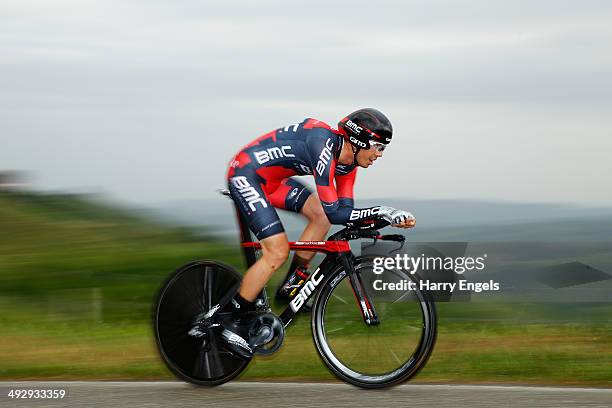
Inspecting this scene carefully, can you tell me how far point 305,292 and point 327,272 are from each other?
8.8 inches

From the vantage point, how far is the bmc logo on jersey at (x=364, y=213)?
687cm

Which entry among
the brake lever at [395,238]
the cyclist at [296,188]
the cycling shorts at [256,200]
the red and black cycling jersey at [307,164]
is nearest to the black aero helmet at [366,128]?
the cyclist at [296,188]

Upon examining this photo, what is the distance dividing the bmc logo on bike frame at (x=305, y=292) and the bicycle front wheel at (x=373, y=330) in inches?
2.9

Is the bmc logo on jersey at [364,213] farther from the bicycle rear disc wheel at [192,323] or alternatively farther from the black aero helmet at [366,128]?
the bicycle rear disc wheel at [192,323]

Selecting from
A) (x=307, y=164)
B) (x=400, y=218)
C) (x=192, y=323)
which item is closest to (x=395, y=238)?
(x=400, y=218)

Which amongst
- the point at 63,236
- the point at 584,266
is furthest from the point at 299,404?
the point at 63,236

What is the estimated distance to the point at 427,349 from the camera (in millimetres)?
6992

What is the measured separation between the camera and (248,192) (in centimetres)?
727

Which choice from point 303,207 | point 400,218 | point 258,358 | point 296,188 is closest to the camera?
point 400,218

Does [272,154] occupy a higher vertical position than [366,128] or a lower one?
lower

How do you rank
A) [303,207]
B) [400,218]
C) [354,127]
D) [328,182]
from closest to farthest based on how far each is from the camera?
[400,218] < [328,182] < [354,127] < [303,207]

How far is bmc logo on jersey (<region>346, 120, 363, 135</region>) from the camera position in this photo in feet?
22.9

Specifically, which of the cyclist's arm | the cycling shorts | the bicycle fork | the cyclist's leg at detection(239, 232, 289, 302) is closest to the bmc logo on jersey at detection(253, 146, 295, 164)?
the cycling shorts

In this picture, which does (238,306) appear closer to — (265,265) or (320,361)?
(265,265)
